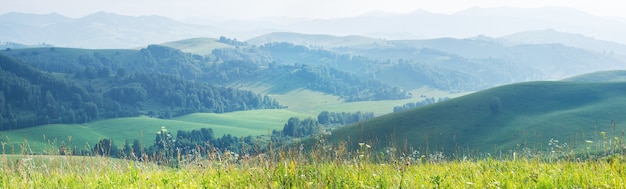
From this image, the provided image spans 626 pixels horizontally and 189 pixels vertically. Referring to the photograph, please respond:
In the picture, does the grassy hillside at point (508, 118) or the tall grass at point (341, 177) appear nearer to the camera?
the tall grass at point (341, 177)

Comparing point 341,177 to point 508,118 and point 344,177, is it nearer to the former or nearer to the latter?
point 344,177

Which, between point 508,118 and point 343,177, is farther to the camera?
point 508,118

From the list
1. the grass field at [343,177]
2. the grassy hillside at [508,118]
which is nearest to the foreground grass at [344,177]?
the grass field at [343,177]

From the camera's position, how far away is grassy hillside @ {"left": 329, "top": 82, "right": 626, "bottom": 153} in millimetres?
93812

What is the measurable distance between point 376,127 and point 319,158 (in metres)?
96.5

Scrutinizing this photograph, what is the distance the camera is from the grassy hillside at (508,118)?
93.8m

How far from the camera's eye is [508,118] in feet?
382

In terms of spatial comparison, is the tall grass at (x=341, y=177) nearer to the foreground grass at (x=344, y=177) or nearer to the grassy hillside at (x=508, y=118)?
the foreground grass at (x=344, y=177)

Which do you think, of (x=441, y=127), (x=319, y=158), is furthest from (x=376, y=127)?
(x=319, y=158)

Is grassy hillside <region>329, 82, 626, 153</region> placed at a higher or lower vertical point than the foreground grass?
lower

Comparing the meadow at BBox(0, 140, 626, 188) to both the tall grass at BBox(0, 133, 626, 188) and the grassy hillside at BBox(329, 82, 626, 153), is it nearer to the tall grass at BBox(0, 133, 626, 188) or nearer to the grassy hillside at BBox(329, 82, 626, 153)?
the tall grass at BBox(0, 133, 626, 188)

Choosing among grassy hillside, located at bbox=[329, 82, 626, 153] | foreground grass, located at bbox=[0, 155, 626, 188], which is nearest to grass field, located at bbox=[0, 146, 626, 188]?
foreground grass, located at bbox=[0, 155, 626, 188]

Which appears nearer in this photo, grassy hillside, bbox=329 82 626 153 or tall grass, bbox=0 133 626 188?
tall grass, bbox=0 133 626 188

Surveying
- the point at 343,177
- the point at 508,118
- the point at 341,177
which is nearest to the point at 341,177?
the point at 341,177
